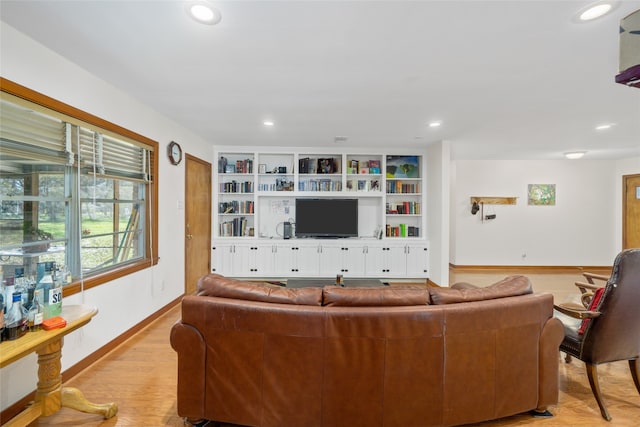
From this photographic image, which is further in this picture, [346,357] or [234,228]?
[234,228]

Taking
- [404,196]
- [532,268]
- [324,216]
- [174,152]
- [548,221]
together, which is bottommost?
[532,268]

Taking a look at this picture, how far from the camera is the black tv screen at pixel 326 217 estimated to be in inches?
195

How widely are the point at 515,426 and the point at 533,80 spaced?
2530 mm

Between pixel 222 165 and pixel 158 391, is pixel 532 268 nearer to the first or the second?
pixel 222 165

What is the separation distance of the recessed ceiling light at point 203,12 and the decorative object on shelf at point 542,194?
6628 millimetres

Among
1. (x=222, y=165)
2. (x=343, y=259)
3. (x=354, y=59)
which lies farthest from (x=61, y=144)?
(x=343, y=259)

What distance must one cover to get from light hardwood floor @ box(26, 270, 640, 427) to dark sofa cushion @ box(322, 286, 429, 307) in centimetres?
93

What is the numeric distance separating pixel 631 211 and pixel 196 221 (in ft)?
27.3

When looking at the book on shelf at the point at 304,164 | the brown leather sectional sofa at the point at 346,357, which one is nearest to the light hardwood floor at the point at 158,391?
the brown leather sectional sofa at the point at 346,357

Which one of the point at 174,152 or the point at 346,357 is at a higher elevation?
the point at 174,152

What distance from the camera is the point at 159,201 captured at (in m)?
3.25

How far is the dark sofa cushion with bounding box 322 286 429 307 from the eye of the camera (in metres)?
1.56

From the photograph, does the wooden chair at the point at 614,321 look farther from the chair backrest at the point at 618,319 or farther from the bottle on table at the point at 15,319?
the bottle on table at the point at 15,319

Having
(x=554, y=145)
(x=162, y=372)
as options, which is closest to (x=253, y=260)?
(x=162, y=372)
